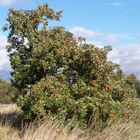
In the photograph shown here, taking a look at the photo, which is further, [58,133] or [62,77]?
[62,77]

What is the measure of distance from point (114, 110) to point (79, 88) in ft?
4.55

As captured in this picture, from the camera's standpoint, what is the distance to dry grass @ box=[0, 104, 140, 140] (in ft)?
43.1

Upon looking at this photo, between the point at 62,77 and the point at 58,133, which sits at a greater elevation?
the point at 62,77

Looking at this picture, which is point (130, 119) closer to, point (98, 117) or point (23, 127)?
point (98, 117)

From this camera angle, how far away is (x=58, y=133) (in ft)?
45.3

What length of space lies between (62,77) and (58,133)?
7.38 feet

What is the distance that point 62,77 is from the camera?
601 inches

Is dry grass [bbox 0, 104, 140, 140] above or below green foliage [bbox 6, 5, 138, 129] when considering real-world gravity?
below

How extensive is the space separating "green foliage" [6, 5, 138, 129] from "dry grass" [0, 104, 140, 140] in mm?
394

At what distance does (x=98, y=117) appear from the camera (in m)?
14.7

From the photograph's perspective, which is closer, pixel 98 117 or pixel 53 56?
pixel 98 117

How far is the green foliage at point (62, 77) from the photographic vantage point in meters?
14.6

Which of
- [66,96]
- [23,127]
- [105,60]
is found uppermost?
[105,60]

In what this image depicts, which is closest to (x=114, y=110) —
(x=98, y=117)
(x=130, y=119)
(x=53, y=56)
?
Result: (x=98, y=117)
